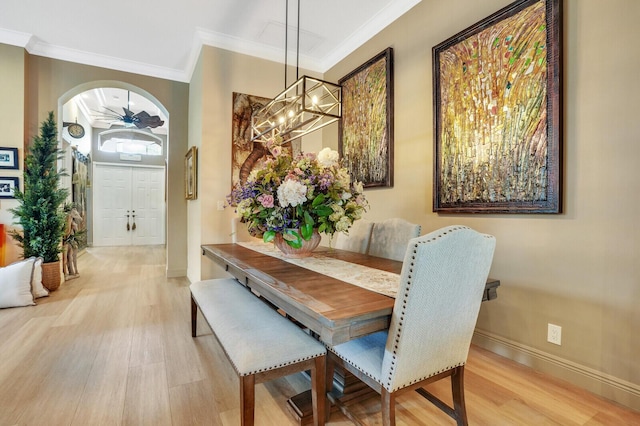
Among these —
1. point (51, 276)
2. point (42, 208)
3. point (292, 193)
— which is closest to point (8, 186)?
point (42, 208)

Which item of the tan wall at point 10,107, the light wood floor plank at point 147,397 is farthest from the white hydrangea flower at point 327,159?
the tan wall at point 10,107

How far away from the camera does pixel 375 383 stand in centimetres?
122

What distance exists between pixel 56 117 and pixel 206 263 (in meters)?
2.77

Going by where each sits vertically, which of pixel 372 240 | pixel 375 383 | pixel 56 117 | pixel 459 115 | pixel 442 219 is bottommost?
pixel 375 383

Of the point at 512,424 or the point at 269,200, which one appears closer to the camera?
the point at 512,424

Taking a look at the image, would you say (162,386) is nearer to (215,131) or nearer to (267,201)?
(267,201)

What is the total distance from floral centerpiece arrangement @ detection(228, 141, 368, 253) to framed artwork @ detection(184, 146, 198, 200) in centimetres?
217

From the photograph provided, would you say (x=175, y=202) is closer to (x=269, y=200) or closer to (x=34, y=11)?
(x=34, y=11)

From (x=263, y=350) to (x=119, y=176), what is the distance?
8.49m

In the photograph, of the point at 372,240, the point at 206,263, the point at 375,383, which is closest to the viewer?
the point at 375,383

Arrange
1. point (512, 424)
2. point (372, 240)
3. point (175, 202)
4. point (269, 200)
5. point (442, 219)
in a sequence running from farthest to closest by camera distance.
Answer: point (175, 202) < point (442, 219) < point (372, 240) < point (269, 200) < point (512, 424)

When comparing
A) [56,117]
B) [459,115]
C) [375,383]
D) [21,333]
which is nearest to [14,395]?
[21,333]

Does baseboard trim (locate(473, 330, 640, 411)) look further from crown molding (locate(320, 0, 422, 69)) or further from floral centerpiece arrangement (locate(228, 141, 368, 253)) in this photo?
crown molding (locate(320, 0, 422, 69))

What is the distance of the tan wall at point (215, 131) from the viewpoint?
3.64 m
